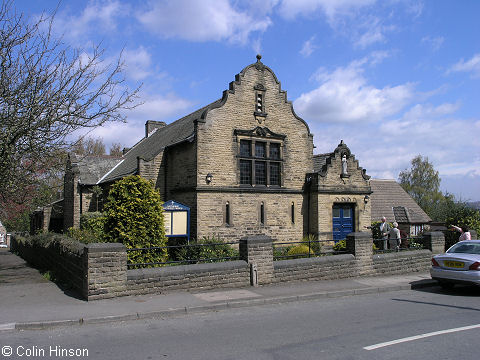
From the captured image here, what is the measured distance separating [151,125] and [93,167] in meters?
8.05

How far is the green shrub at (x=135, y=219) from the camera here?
523 inches

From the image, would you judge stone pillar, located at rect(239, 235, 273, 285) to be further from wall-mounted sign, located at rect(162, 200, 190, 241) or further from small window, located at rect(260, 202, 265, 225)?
small window, located at rect(260, 202, 265, 225)

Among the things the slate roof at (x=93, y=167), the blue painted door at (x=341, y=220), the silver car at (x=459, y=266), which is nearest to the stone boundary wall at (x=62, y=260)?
the slate roof at (x=93, y=167)

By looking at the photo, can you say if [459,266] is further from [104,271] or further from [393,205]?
[393,205]

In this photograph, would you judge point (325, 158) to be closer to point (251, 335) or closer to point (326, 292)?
point (326, 292)

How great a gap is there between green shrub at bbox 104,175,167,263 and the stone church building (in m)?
3.93

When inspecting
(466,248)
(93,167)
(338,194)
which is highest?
(93,167)

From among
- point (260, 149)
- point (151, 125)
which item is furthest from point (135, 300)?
point (151, 125)

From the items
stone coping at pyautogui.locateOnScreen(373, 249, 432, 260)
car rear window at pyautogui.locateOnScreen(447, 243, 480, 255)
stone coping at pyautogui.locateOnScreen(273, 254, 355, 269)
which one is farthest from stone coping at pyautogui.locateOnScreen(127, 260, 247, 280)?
car rear window at pyautogui.locateOnScreen(447, 243, 480, 255)

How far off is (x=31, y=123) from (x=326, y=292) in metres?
9.17

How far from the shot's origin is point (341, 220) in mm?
21125

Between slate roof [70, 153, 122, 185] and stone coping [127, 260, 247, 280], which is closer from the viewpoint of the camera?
stone coping [127, 260, 247, 280]

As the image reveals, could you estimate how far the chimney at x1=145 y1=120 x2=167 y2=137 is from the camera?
108 ft

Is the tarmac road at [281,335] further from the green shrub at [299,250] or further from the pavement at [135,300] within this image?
the green shrub at [299,250]
